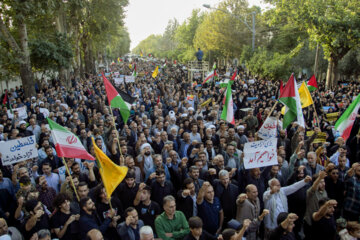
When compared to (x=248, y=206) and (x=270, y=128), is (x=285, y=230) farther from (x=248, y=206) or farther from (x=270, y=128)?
(x=270, y=128)

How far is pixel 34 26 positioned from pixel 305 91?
2101 cm

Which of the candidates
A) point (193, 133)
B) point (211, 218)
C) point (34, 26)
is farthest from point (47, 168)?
point (34, 26)

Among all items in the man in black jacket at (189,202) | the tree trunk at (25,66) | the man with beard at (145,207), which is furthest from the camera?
the tree trunk at (25,66)

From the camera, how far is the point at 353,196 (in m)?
4.62


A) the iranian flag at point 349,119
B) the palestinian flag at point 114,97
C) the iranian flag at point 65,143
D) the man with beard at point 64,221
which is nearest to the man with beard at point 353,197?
the iranian flag at point 349,119

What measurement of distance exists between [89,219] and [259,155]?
3.00 m

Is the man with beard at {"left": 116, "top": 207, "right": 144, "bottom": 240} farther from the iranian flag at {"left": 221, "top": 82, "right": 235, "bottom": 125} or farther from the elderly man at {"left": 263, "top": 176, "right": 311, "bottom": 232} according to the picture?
the iranian flag at {"left": 221, "top": 82, "right": 235, "bottom": 125}

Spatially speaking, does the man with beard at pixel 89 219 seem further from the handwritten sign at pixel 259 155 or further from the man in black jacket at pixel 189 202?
the handwritten sign at pixel 259 155

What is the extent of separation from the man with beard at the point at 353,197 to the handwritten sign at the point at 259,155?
3.92ft

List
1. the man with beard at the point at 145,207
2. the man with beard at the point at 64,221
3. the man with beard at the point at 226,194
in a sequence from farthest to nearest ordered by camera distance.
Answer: the man with beard at the point at 226,194, the man with beard at the point at 145,207, the man with beard at the point at 64,221

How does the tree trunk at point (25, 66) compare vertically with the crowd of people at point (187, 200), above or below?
above

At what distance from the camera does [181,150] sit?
7094mm

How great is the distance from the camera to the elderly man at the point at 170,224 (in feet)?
12.3

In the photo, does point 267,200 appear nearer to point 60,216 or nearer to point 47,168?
point 60,216
